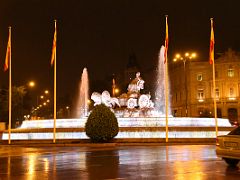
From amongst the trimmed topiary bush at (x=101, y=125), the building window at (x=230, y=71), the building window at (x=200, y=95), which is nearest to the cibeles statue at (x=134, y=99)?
the trimmed topiary bush at (x=101, y=125)

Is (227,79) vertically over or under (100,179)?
over

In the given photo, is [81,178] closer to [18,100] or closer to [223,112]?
→ [18,100]

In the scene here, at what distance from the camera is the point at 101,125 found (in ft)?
86.5

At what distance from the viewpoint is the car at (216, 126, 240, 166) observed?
41.2 feet

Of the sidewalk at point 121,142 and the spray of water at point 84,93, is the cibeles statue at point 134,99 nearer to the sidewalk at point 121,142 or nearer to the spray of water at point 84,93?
the spray of water at point 84,93

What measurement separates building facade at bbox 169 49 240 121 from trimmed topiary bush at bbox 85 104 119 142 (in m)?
57.8

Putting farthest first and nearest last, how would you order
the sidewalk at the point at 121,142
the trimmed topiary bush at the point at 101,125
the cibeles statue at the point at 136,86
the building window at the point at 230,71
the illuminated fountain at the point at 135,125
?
the building window at the point at 230,71 → the cibeles statue at the point at 136,86 → the illuminated fountain at the point at 135,125 → the sidewalk at the point at 121,142 → the trimmed topiary bush at the point at 101,125

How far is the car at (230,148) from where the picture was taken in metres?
12.5

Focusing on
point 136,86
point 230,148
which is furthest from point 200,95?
point 230,148

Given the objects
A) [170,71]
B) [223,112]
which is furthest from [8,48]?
[170,71]

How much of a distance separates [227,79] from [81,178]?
78986 millimetres

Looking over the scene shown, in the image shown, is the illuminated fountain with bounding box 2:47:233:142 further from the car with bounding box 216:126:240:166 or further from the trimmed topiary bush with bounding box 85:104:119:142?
the car with bounding box 216:126:240:166

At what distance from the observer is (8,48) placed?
29.8 m

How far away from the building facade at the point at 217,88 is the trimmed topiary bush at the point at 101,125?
5778cm
